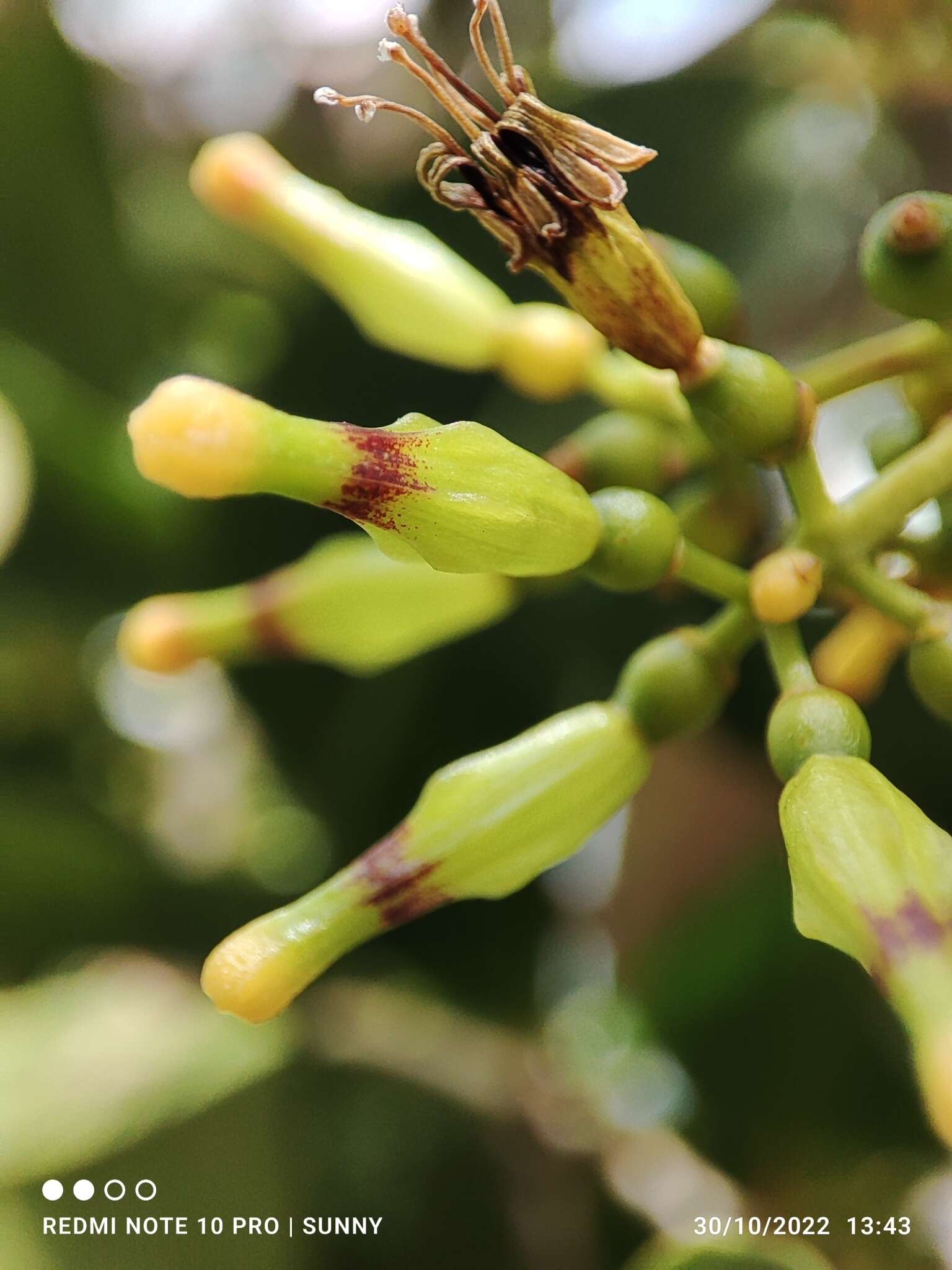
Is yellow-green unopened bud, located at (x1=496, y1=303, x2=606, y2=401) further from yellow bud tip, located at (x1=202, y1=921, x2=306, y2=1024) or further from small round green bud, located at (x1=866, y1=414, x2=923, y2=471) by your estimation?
yellow bud tip, located at (x1=202, y1=921, x2=306, y2=1024)

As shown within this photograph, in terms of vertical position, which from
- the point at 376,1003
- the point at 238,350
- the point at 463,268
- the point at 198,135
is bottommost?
the point at 376,1003

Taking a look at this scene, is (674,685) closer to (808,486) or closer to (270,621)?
(808,486)

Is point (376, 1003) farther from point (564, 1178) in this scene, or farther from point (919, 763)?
point (919, 763)

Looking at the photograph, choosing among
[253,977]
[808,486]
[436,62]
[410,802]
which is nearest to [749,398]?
[808,486]

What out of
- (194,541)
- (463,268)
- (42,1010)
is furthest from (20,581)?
(463,268)

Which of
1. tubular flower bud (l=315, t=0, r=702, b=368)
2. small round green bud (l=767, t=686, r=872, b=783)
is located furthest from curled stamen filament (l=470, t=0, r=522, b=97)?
small round green bud (l=767, t=686, r=872, b=783)

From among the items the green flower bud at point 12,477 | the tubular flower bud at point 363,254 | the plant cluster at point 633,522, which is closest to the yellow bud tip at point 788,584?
the plant cluster at point 633,522
